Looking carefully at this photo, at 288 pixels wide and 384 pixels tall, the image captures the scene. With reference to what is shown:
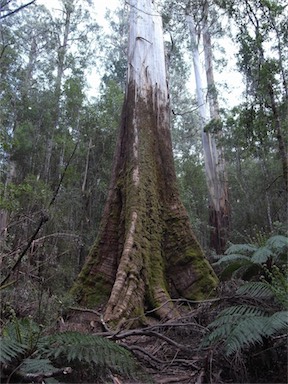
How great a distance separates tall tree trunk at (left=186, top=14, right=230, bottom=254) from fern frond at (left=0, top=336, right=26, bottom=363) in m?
9.55

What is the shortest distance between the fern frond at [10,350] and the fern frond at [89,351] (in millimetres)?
126

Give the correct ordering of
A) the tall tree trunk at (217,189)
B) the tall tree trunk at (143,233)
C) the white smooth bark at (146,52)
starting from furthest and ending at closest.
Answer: the tall tree trunk at (217,189) → the white smooth bark at (146,52) → the tall tree trunk at (143,233)

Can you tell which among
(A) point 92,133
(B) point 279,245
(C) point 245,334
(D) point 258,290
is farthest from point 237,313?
(A) point 92,133

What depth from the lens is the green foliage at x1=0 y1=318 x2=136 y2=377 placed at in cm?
152

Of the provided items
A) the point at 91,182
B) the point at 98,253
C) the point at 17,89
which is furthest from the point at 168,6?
the point at 98,253

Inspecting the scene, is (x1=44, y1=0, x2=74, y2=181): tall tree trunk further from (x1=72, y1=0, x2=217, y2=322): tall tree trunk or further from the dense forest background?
(x1=72, y1=0, x2=217, y2=322): tall tree trunk

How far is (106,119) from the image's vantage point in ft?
37.7

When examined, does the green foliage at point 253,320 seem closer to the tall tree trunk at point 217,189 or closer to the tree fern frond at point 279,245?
the tree fern frond at point 279,245

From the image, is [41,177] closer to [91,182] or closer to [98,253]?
[91,182]

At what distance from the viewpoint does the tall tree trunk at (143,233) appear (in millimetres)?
3451

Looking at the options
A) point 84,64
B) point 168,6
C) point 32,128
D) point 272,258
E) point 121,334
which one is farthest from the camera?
point 84,64

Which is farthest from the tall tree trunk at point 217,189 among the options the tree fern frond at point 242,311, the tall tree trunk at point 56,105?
the tree fern frond at point 242,311

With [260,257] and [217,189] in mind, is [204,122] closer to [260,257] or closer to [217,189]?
[217,189]

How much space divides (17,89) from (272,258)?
1251 centimetres
